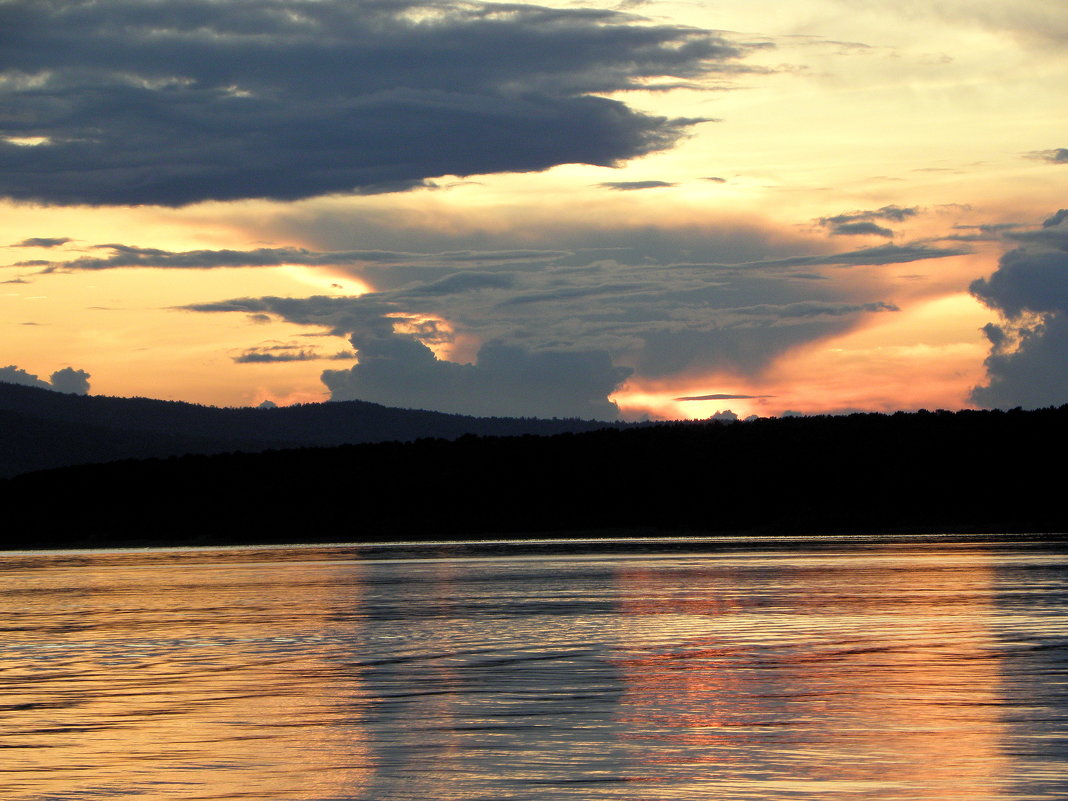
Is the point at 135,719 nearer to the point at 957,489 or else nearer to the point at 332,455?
the point at 957,489

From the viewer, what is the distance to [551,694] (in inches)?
938

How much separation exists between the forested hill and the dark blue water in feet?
326

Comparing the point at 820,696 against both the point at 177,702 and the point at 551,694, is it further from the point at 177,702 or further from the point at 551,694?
the point at 177,702

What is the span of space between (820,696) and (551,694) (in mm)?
4195

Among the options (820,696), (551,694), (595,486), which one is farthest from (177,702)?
(595,486)

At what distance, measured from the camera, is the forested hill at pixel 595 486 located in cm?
14862

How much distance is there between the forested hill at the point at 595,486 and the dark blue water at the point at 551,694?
9935 cm

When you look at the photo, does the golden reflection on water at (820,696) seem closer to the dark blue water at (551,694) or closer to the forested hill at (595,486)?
the dark blue water at (551,694)

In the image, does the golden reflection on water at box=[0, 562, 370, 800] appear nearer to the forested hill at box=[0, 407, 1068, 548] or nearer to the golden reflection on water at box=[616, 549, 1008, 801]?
the golden reflection on water at box=[616, 549, 1008, 801]

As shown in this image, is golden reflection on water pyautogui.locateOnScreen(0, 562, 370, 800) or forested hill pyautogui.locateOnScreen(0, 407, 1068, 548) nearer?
golden reflection on water pyautogui.locateOnScreen(0, 562, 370, 800)

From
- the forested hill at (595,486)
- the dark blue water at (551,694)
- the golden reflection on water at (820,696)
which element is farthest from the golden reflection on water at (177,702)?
the forested hill at (595,486)

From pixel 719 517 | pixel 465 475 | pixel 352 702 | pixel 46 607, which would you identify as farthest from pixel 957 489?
pixel 352 702

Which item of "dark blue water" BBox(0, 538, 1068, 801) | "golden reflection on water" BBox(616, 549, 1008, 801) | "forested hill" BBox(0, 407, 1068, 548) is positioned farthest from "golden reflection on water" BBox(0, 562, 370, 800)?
"forested hill" BBox(0, 407, 1068, 548)

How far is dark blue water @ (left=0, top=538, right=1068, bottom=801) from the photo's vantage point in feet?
55.7
